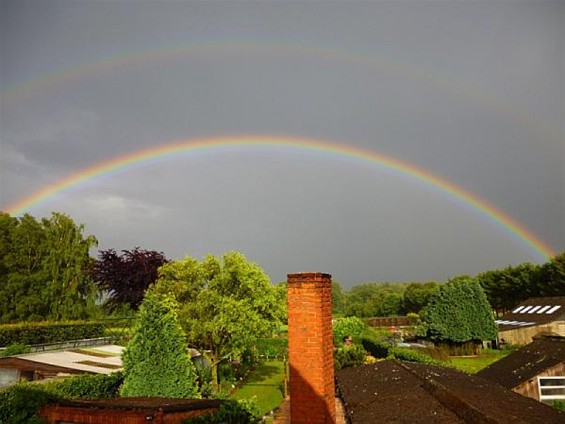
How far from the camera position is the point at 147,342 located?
51.4 feet

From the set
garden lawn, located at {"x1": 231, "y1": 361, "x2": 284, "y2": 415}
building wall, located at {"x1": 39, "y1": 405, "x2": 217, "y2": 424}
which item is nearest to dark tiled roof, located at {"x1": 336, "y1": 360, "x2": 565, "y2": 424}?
building wall, located at {"x1": 39, "y1": 405, "x2": 217, "y2": 424}

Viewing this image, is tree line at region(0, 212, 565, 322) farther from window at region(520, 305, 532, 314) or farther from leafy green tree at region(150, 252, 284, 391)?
leafy green tree at region(150, 252, 284, 391)

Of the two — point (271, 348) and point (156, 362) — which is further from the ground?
point (156, 362)

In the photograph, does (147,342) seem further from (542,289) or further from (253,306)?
(542,289)

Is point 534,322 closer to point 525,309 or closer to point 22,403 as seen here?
point 525,309

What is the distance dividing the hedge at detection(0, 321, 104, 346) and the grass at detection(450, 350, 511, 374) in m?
29.7

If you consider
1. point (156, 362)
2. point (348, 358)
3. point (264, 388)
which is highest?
point (156, 362)

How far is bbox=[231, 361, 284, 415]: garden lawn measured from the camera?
923 inches

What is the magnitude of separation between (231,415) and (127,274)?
36.8m

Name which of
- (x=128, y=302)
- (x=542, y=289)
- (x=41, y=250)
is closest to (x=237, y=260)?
(x=128, y=302)

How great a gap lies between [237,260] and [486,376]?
47.3 ft

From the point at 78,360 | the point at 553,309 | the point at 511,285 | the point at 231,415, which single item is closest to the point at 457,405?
the point at 231,415

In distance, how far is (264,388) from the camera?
28.1 meters

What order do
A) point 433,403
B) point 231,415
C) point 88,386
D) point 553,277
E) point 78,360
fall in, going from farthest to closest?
1. point 553,277
2. point 78,360
3. point 88,386
4. point 231,415
5. point 433,403
